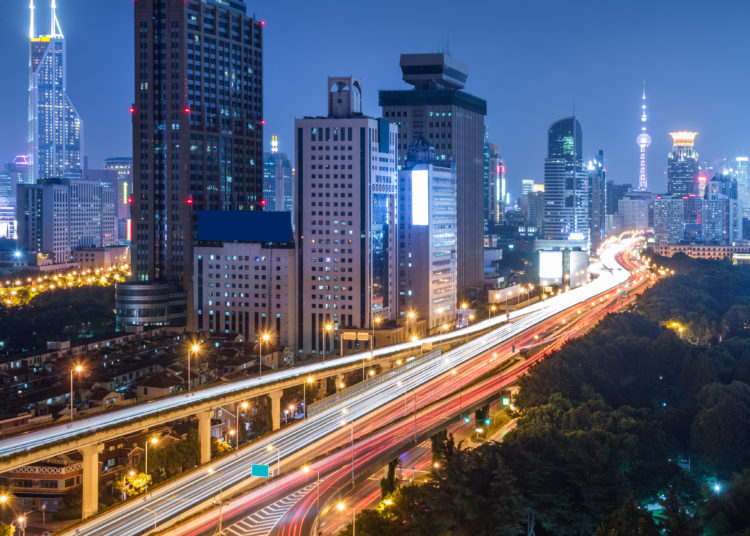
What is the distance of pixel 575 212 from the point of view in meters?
146

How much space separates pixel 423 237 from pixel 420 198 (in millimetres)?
2554

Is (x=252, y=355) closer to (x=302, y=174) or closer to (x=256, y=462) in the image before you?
(x=302, y=174)

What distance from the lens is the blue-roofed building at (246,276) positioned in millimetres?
62688

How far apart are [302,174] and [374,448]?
31918 millimetres

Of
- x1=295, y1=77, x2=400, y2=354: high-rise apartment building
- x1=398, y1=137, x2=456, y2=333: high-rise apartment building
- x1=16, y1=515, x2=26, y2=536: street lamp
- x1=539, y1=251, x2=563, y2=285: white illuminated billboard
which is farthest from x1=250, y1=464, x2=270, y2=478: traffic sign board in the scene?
x1=539, y1=251, x2=563, y2=285: white illuminated billboard

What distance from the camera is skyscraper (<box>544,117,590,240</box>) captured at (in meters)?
146

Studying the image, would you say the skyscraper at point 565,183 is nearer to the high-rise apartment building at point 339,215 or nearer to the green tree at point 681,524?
the high-rise apartment building at point 339,215

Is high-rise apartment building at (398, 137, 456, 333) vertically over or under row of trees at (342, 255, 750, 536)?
over

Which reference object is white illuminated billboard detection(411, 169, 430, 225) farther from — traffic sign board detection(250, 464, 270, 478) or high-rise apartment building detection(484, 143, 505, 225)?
high-rise apartment building detection(484, 143, 505, 225)

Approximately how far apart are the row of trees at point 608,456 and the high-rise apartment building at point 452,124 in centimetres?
2465

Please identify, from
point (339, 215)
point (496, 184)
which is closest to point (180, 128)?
point (339, 215)

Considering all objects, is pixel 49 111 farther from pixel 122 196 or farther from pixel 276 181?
pixel 276 181

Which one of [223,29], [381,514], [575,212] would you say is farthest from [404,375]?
[575,212]

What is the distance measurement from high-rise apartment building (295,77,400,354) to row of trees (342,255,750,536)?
14.2 meters
